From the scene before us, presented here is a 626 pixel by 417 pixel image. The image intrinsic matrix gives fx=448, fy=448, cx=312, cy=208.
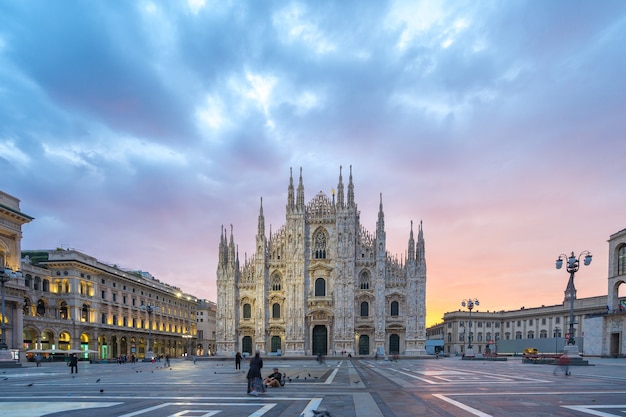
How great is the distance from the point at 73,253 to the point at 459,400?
61326mm

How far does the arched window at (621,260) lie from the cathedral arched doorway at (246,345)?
50758 mm

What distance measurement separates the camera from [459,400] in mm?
13055

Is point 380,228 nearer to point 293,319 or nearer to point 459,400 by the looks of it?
point 293,319

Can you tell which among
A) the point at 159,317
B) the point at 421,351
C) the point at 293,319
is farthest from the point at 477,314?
the point at 159,317

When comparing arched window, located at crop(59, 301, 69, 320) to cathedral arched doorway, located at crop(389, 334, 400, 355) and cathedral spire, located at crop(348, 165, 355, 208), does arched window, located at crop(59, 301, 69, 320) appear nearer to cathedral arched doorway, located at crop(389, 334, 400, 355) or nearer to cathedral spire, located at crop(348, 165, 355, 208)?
cathedral spire, located at crop(348, 165, 355, 208)

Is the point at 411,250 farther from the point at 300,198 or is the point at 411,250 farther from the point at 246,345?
the point at 246,345

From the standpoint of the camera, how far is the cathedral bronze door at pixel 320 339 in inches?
2594

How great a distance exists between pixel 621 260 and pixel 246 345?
171ft

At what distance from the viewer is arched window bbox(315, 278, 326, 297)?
66875mm

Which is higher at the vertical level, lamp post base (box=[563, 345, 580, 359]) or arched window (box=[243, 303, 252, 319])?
lamp post base (box=[563, 345, 580, 359])

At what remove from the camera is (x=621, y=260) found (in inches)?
2229

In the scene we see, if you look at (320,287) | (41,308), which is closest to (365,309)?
(320,287)

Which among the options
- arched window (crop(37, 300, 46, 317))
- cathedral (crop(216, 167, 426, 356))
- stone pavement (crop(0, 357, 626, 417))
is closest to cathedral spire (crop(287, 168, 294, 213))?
cathedral (crop(216, 167, 426, 356))

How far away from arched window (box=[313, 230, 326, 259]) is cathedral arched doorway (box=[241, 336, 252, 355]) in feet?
52.1
